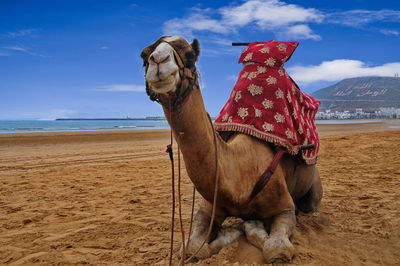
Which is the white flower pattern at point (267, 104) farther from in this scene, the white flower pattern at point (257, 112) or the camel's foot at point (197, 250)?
the camel's foot at point (197, 250)

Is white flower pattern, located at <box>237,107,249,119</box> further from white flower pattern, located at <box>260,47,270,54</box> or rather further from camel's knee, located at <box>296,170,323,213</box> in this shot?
camel's knee, located at <box>296,170,323,213</box>

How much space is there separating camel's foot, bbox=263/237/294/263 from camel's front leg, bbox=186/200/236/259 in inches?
18.8

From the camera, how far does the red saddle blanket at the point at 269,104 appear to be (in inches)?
135

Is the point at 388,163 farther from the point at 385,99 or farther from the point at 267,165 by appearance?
the point at 385,99

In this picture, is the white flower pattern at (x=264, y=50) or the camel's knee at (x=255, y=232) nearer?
the camel's knee at (x=255, y=232)

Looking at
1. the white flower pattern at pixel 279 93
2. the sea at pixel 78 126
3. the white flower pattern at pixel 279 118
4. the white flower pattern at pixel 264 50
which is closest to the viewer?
the white flower pattern at pixel 279 118

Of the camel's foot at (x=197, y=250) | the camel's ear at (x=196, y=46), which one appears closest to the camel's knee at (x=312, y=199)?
the camel's foot at (x=197, y=250)

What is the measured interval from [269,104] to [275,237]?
1396 mm

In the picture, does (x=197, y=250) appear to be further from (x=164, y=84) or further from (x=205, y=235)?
(x=164, y=84)

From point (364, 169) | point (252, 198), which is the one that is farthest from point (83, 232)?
point (364, 169)

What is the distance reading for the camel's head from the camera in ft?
6.56

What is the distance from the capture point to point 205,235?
10.5 ft

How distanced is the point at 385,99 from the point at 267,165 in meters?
211

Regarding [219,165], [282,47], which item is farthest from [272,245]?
[282,47]
